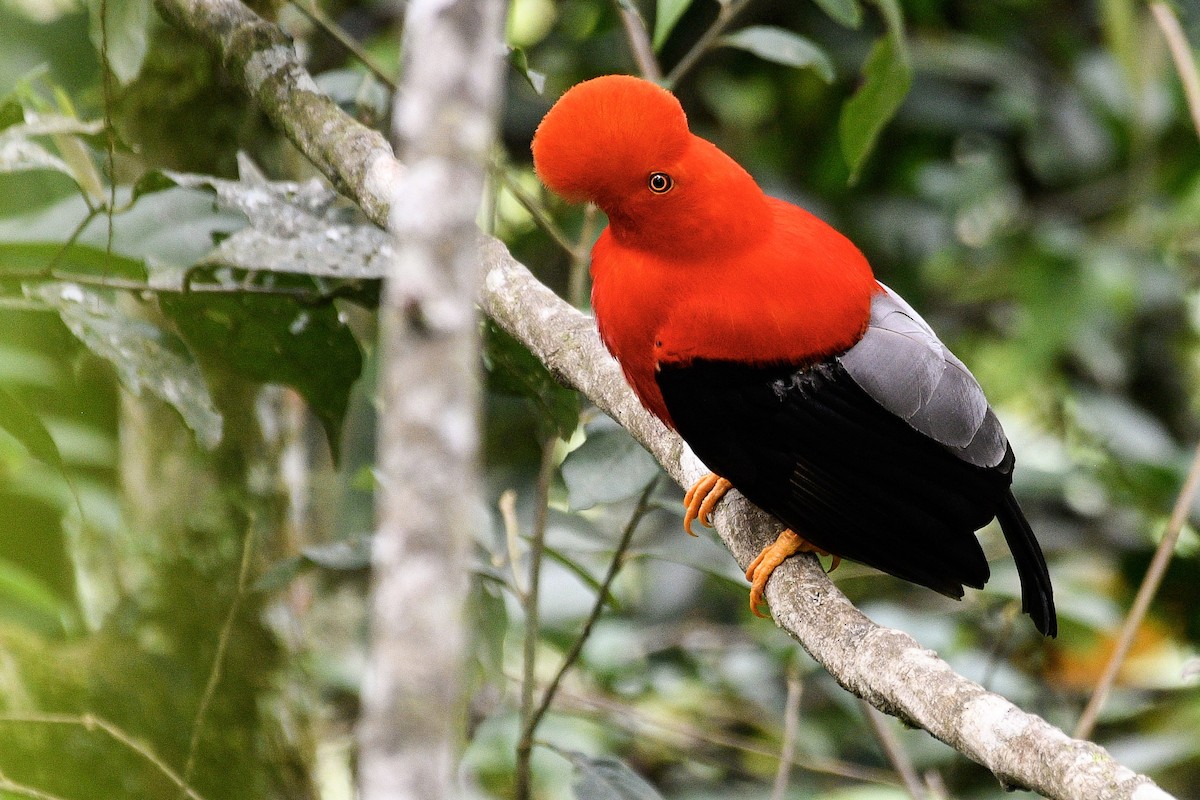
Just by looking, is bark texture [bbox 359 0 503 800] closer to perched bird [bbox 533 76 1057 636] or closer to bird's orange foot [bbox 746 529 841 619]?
perched bird [bbox 533 76 1057 636]

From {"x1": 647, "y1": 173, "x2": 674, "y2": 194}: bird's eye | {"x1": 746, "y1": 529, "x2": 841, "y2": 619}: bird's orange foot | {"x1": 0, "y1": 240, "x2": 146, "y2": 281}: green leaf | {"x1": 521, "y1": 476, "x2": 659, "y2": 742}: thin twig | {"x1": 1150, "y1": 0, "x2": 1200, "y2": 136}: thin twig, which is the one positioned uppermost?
{"x1": 647, "y1": 173, "x2": 674, "y2": 194}: bird's eye

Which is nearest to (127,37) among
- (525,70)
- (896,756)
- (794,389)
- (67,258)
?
(67,258)

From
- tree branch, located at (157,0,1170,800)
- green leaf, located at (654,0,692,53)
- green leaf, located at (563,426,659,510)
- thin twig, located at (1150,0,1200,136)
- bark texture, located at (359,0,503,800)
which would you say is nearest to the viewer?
bark texture, located at (359,0,503,800)

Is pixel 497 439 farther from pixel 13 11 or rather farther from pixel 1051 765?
pixel 1051 765

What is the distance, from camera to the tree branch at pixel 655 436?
53.9 inches

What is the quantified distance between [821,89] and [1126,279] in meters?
1.17

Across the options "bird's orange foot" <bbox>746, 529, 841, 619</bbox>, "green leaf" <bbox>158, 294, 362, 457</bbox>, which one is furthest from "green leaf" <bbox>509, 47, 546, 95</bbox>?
"bird's orange foot" <bbox>746, 529, 841, 619</bbox>

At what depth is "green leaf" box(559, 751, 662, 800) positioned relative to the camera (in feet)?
6.98

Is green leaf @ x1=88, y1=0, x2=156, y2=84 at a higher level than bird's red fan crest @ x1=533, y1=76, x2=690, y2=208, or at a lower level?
higher

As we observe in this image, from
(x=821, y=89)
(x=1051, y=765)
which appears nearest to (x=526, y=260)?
(x=821, y=89)

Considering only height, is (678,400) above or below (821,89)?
above

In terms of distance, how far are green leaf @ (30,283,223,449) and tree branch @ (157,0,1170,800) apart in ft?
1.31

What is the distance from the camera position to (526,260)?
12.3ft

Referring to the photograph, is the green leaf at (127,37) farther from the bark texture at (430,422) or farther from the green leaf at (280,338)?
the bark texture at (430,422)
